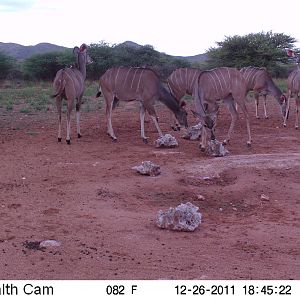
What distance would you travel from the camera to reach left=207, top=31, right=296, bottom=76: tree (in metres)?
34.6

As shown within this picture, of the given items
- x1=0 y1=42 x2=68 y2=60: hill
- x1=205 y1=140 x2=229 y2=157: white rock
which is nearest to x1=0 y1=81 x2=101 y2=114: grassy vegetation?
x1=205 y1=140 x2=229 y2=157: white rock

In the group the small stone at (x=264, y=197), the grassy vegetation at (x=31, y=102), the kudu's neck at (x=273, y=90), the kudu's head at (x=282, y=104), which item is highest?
the kudu's neck at (x=273, y=90)

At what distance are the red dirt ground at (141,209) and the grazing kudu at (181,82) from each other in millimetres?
2140

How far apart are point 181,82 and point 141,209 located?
6.91m

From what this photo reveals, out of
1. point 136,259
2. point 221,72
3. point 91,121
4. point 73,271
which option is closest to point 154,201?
point 136,259

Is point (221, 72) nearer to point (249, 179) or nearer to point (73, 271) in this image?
point (249, 179)

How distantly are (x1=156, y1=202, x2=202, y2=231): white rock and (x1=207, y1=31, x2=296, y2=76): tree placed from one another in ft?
93.6

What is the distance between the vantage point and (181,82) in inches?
542

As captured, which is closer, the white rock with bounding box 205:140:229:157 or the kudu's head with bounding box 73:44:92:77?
the white rock with bounding box 205:140:229:157

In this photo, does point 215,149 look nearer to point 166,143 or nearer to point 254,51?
point 166,143

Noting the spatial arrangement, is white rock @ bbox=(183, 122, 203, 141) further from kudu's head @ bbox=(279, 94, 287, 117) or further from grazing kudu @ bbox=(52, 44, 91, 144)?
kudu's head @ bbox=(279, 94, 287, 117)

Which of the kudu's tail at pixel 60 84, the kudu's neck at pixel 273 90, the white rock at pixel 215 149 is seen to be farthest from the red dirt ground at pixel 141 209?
the kudu's neck at pixel 273 90

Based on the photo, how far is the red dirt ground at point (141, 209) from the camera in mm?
5453

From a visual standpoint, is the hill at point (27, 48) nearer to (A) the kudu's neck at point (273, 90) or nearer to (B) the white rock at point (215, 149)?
(A) the kudu's neck at point (273, 90)
